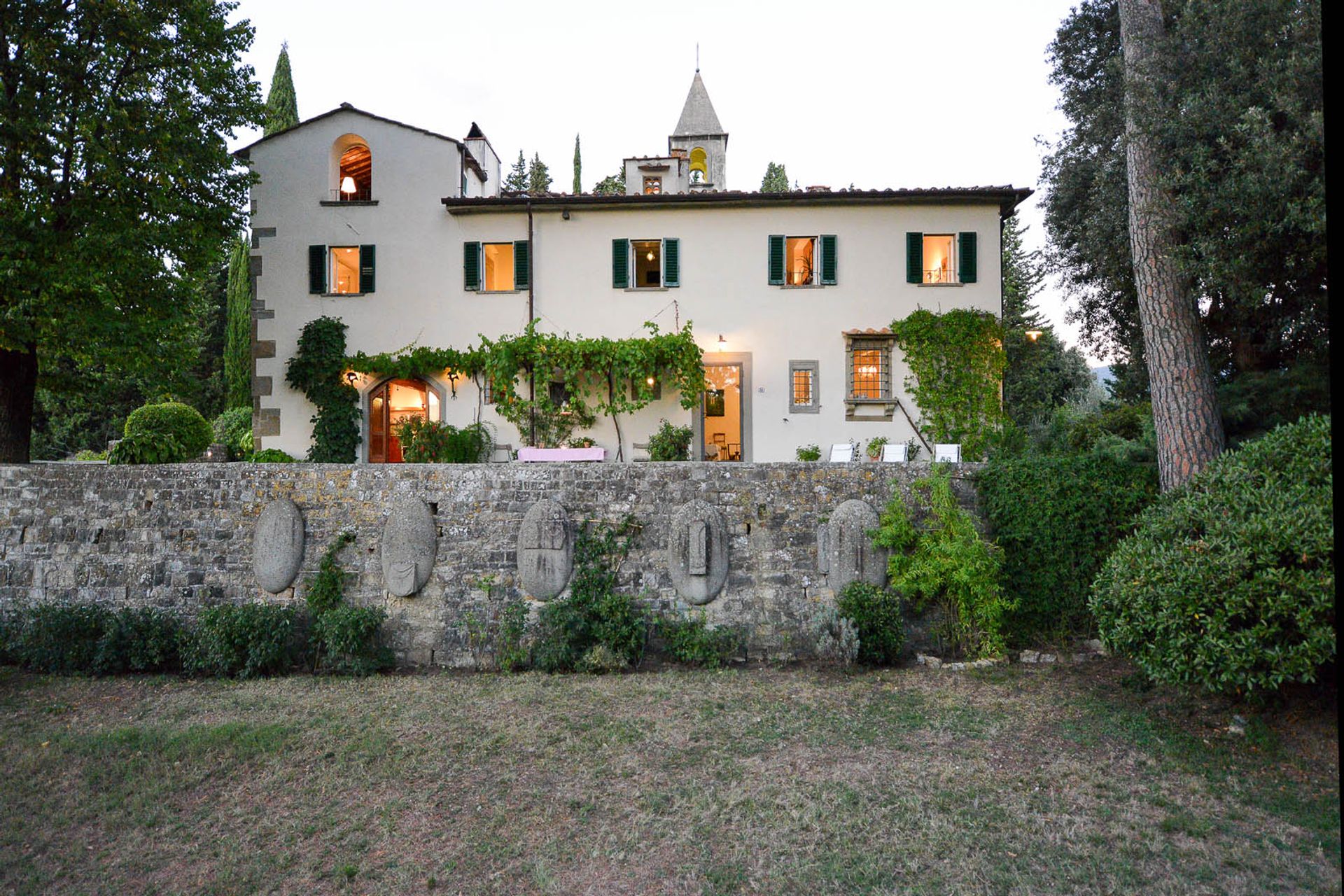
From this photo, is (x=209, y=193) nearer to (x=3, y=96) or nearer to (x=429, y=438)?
(x=3, y=96)

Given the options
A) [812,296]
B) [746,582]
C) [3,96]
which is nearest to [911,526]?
[746,582]

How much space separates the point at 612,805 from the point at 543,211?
1146 centimetres

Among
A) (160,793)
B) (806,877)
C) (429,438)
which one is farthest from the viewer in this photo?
(429,438)

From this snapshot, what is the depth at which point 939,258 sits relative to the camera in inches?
535

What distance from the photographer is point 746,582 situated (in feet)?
27.0

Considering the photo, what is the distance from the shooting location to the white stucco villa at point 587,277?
1344 cm

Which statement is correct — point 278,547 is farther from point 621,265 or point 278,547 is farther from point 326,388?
point 621,265

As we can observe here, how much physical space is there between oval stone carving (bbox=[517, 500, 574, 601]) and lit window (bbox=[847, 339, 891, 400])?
7.23 meters

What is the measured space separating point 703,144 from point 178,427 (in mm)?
19001

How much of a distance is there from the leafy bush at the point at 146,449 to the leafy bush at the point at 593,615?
5572 millimetres

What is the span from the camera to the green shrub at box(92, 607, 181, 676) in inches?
323

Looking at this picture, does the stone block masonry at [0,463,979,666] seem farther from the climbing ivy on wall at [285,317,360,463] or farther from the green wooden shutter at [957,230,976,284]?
the green wooden shutter at [957,230,976,284]

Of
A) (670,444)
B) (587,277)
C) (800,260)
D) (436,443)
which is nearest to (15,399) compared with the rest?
(436,443)

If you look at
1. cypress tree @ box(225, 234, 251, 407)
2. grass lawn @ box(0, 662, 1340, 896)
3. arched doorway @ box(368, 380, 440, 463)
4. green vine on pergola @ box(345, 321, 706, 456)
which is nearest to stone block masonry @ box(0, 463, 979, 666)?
grass lawn @ box(0, 662, 1340, 896)
